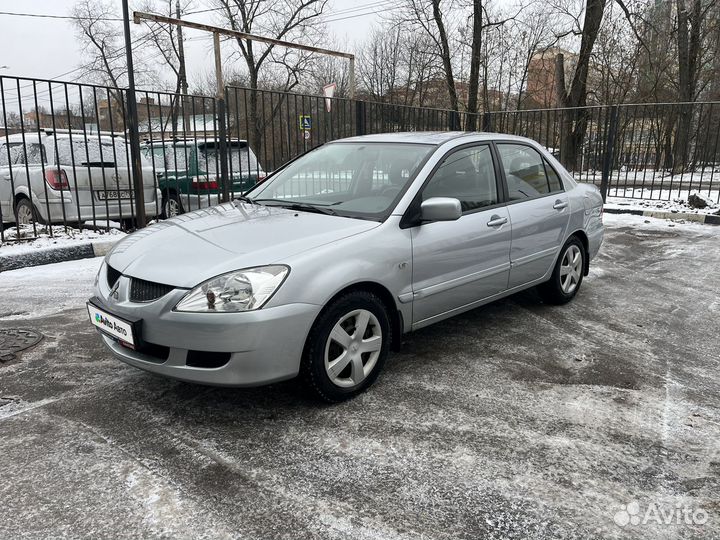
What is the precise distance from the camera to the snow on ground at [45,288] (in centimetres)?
491

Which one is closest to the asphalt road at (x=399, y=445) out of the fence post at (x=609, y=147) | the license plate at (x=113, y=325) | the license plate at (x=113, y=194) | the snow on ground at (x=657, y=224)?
the license plate at (x=113, y=325)

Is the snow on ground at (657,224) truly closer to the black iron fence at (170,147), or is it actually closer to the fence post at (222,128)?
the black iron fence at (170,147)

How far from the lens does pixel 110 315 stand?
3.04 metres

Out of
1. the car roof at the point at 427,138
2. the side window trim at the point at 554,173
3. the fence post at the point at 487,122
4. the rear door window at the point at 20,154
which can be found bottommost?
the side window trim at the point at 554,173

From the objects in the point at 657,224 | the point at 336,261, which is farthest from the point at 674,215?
the point at 336,261

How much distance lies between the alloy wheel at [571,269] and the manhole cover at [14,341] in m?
4.44

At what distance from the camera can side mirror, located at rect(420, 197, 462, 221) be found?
11.1ft

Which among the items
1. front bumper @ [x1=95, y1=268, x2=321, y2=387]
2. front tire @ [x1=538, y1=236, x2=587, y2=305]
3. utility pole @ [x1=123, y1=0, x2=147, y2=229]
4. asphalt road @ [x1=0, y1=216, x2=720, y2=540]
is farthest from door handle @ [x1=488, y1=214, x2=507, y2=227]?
utility pole @ [x1=123, y1=0, x2=147, y2=229]

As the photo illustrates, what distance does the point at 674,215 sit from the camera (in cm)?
1031

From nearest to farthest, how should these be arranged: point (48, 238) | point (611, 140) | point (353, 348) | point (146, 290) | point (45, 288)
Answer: point (146, 290), point (353, 348), point (45, 288), point (48, 238), point (611, 140)

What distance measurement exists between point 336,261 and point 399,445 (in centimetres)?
102

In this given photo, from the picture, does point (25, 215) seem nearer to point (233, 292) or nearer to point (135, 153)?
point (135, 153)

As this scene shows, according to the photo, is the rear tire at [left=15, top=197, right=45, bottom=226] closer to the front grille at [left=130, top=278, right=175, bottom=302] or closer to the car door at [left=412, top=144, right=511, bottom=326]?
the front grille at [left=130, top=278, right=175, bottom=302]

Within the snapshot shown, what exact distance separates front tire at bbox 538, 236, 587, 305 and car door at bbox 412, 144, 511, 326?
Result: 0.94 m
